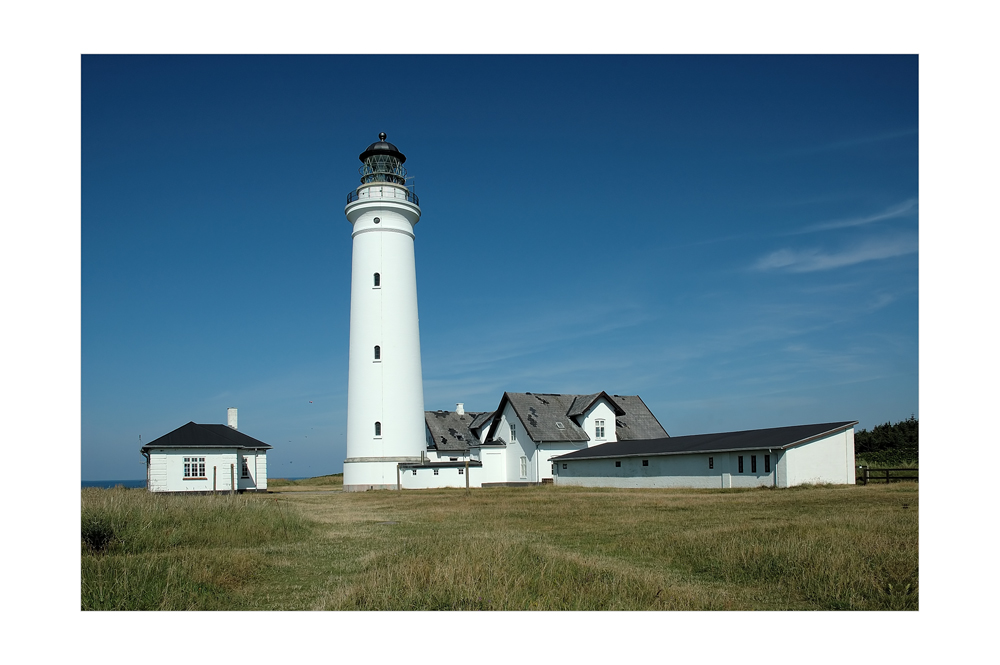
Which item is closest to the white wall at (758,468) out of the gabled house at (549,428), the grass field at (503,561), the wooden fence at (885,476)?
the wooden fence at (885,476)

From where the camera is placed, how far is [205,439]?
37625 mm

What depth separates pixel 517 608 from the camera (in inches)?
334

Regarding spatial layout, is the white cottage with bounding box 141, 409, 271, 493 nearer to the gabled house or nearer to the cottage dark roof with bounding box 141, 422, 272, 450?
the cottage dark roof with bounding box 141, 422, 272, 450

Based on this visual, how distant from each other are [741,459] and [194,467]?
27342 millimetres

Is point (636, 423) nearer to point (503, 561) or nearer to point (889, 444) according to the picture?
point (889, 444)

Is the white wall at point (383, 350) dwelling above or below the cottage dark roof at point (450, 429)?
above

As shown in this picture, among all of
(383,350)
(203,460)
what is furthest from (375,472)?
(203,460)

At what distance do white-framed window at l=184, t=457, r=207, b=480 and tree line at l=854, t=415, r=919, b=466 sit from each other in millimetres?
37878

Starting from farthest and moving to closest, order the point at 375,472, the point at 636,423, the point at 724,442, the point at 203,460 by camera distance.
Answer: the point at 636,423 < the point at 203,460 < the point at 375,472 < the point at 724,442

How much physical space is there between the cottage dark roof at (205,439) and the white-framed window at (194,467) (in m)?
→ 0.80

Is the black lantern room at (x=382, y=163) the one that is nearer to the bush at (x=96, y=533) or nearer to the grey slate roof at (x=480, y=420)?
the grey slate roof at (x=480, y=420)

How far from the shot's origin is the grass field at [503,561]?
880cm

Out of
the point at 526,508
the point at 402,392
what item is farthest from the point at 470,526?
the point at 402,392

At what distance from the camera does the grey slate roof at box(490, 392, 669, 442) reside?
46.5 meters
